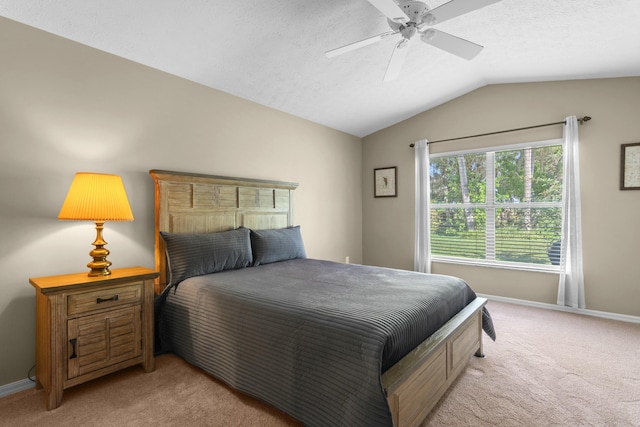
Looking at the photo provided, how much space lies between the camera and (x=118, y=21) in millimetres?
2213

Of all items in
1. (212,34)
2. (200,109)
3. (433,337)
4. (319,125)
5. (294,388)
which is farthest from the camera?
(319,125)

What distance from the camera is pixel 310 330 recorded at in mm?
1595

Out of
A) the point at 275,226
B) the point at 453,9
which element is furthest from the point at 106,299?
the point at 453,9

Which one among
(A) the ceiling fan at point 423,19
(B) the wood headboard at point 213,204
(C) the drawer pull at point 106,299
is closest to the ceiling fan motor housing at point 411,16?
(A) the ceiling fan at point 423,19

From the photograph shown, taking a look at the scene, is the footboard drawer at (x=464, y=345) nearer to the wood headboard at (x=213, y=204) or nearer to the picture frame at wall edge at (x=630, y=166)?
the wood headboard at (x=213, y=204)

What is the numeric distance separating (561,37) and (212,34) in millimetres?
3001

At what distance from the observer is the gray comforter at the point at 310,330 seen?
1.43m

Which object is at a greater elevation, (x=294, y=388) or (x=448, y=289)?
(x=448, y=289)

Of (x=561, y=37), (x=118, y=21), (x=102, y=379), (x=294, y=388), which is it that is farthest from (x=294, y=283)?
(x=561, y=37)

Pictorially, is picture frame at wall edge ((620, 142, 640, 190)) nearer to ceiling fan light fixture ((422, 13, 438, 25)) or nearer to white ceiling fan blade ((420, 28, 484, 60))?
white ceiling fan blade ((420, 28, 484, 60))

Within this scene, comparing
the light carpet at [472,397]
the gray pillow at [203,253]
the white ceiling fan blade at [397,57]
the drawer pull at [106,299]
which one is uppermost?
the white ceiling fan blade at [397,57]

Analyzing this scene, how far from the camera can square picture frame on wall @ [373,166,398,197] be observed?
16.0 feet

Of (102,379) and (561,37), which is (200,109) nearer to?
(102,379)

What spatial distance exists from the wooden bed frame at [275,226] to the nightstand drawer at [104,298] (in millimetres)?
539
